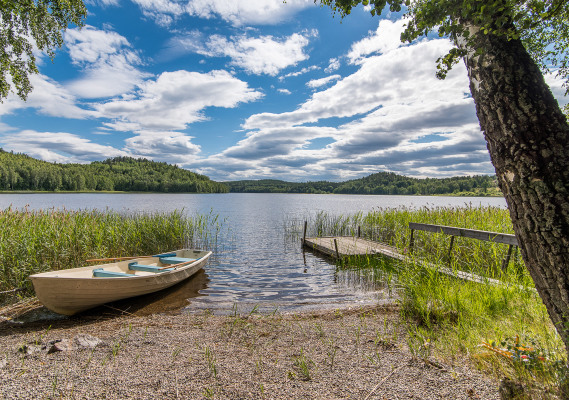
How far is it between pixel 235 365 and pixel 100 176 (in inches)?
4513

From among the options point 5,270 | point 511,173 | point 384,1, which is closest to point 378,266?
point 511,173

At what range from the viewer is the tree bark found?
6.75ft

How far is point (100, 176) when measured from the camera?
99.6 m

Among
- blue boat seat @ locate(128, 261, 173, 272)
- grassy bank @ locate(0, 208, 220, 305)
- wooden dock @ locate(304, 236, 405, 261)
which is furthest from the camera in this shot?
wooden dock @ locate(304, 236, 405, 261)

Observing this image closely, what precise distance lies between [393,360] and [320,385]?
1002mm

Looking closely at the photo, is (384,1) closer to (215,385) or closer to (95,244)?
(215,385)

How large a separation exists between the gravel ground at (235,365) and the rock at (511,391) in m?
0.16

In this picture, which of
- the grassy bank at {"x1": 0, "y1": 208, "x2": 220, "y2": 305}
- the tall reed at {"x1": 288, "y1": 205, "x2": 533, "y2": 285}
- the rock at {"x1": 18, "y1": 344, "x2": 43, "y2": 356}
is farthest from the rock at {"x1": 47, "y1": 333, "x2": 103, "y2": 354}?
the tall reed at {"x1": 288, "y1": 205, "x2": 533, "y2": 285}

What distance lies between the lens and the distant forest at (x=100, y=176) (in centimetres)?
8169

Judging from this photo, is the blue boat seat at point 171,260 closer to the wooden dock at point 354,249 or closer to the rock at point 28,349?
the rock at point 28,349

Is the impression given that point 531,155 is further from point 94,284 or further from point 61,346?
point 94,284

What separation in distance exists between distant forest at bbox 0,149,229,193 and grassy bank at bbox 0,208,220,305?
89861mm

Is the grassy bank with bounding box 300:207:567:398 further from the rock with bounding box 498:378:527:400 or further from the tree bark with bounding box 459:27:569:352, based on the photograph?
the tree bark with bounding box 459:27:569:352

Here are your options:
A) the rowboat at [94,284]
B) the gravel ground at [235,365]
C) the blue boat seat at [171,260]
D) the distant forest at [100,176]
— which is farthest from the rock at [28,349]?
the distant forest at [100,176]
